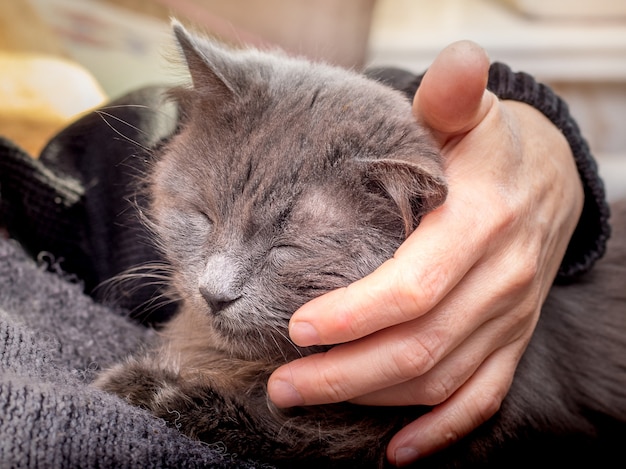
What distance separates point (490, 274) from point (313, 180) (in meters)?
0.36

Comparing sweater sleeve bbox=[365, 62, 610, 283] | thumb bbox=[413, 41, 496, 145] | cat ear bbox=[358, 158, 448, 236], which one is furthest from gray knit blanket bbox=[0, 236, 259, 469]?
sweater sleeve bbox=[365, 62, 610, 283]

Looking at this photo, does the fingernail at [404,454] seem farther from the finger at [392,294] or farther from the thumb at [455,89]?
the thumb at [455,89]

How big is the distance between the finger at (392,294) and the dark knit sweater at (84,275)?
0.26 meters

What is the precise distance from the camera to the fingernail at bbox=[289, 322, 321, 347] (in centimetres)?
91

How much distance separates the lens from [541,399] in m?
1.19

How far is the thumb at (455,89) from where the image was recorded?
910 mm

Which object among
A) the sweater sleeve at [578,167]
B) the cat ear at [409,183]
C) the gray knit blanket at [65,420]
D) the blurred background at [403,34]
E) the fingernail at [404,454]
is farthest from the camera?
the blurred background at [403,34]

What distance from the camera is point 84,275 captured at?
157cm

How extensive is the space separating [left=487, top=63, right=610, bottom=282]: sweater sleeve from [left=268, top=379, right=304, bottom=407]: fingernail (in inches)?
30.2

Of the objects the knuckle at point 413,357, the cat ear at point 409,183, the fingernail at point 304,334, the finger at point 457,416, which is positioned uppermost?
the cat ear at point 409,183

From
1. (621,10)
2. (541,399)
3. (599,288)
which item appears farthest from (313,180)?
(621,10)

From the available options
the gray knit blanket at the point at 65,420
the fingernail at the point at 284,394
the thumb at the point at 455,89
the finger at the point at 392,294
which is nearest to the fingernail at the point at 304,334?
the finger at the point at 392,294

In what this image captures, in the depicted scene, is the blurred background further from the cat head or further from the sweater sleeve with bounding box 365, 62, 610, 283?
the cat head

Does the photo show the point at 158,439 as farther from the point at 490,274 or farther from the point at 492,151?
the point at 492,151
